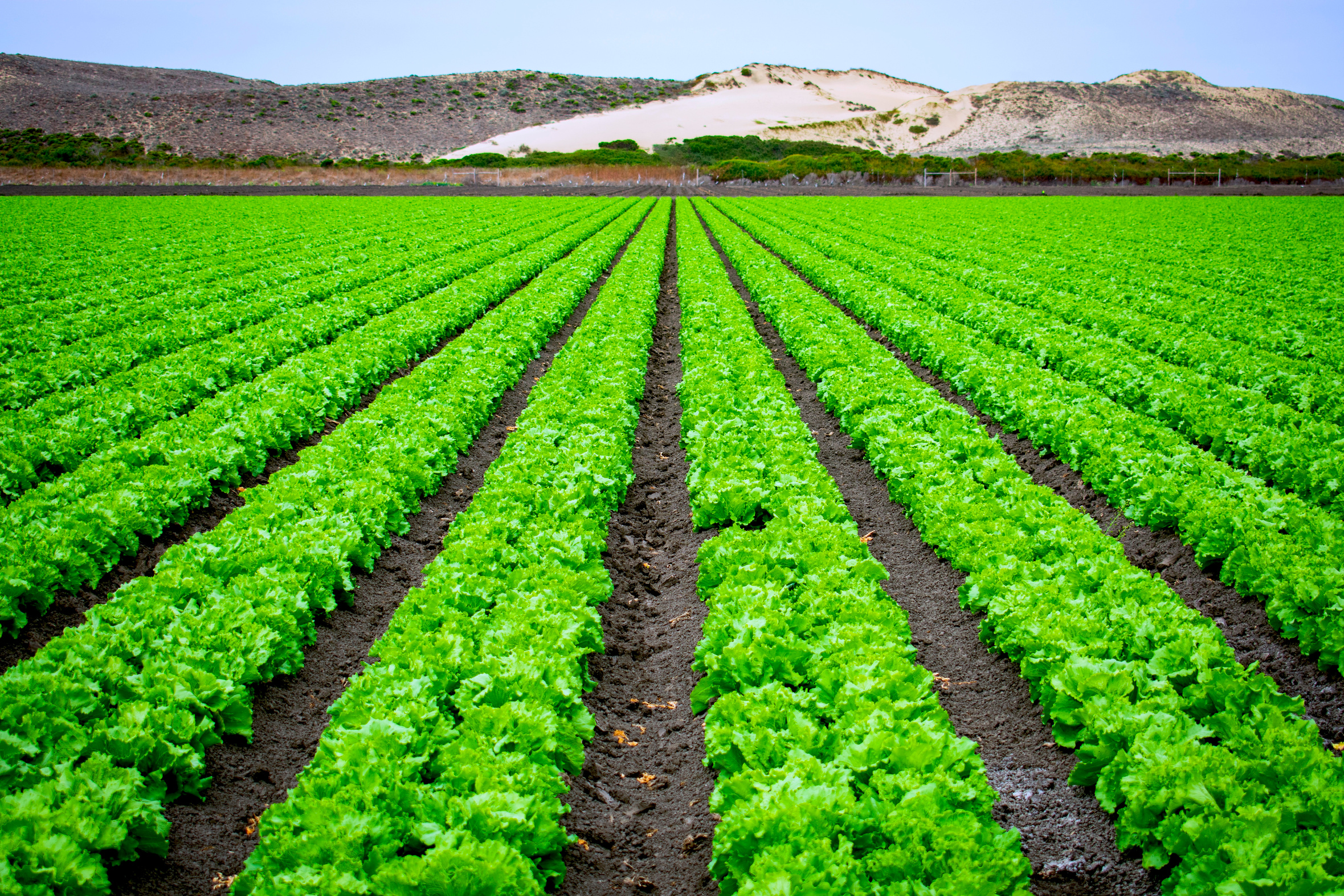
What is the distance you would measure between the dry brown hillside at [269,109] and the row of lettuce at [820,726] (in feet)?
463

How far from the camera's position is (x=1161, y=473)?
27.4 feet

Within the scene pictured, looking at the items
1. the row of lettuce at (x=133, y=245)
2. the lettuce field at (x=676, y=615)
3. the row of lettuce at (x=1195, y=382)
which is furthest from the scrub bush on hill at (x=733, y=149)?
the lettuce field at (x=676, y=615)

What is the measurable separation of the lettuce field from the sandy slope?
135m

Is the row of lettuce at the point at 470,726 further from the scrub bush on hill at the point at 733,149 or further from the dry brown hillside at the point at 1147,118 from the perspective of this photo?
the dry brown hillside at the point at 1147,118

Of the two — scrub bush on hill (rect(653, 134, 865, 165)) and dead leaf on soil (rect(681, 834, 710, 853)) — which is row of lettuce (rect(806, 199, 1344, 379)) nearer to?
dead leaf on soil (rect(681, 834, 710, 853))

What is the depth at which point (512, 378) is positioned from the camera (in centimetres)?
1348

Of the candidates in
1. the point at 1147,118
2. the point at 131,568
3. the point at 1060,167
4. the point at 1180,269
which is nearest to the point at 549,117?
the point at 1060,167

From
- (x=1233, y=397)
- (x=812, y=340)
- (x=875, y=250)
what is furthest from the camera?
(x=875, y=250)

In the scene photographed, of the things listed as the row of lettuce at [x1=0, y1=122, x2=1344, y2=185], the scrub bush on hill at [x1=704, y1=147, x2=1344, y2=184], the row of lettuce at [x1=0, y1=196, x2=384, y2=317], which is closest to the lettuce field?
the row of lettuce at [x1=0, y1=196, x2=384, y2=317]

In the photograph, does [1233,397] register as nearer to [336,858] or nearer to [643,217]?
[336,858]

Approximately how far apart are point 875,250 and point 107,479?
84.9ft

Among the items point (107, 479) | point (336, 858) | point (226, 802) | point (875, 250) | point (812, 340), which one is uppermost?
point (875, 250)

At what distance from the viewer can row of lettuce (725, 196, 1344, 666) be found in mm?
6160

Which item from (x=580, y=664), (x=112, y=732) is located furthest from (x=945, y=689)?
(x=112, y=732)
